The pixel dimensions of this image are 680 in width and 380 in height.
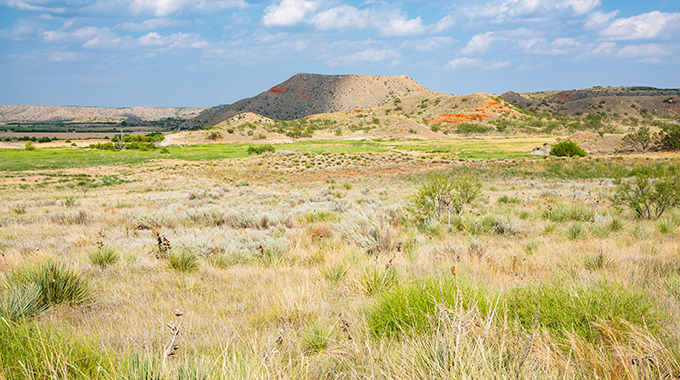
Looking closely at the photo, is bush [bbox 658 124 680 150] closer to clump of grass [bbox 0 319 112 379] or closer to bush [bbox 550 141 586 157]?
bush [bbox 550 141 586 157]

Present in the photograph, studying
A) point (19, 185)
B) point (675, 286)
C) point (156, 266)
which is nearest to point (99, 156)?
point (19, 185)

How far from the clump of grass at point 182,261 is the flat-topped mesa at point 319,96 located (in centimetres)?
15181

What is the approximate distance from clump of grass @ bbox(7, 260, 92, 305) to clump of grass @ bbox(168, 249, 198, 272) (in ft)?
4.09

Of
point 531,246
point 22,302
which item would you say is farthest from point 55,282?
point 531,246

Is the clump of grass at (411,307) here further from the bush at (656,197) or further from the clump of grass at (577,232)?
the bush at (656,197)

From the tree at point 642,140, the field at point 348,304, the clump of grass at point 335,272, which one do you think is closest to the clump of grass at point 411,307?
the field at point 348,304

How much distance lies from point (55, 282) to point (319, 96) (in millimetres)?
164857

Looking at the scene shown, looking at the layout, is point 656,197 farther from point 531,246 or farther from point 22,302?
point 22,302

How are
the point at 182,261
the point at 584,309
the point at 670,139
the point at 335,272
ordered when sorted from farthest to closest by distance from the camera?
the point at 670,139 → the point at 182,261 → the point at 335,272 → the point at 584,309

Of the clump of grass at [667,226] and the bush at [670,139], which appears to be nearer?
the clump of grass at [667,226]

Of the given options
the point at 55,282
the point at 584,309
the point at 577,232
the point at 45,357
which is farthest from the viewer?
the point at 577,232

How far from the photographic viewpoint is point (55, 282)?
3793mm

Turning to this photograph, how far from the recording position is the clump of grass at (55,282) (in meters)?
3.83

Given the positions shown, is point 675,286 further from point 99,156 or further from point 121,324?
point 99,156
